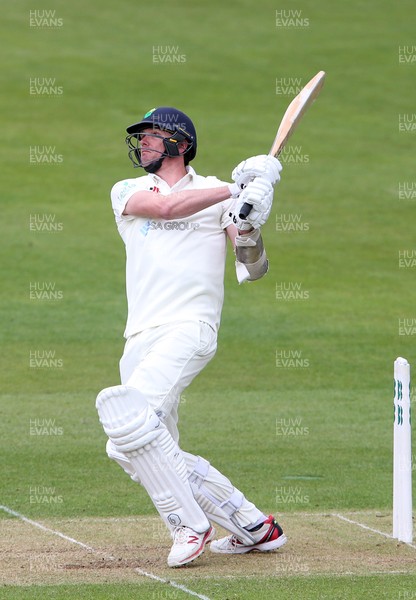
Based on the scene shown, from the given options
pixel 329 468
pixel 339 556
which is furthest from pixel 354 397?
pixel 339 556

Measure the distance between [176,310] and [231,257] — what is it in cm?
1319

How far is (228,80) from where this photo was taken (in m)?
30.8

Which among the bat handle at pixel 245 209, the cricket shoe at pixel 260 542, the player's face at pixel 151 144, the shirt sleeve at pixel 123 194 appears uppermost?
the player's face at pixel 151 144

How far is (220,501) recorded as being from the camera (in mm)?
7410

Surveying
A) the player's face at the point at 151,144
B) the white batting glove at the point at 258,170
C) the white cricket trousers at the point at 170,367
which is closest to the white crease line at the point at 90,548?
the white cricket trousers at the point at 170,367

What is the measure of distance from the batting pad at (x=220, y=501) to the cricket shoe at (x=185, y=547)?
0.38m

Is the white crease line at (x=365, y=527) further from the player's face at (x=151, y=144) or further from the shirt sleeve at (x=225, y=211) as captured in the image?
the player's face at (x=151, y=144)

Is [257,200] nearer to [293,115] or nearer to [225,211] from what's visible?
[225,211]

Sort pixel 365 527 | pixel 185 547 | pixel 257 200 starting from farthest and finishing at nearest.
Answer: pixel 365 527
pixel 185 547
pixel 257 200

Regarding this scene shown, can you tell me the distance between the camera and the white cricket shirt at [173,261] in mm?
7180

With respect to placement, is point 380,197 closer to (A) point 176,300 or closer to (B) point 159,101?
(B) point 159,101

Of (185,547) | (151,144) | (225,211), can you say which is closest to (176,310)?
(225,211)

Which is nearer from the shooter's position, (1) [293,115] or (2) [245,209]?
(2) [245,209]

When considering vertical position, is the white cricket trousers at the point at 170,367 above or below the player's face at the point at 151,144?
below
